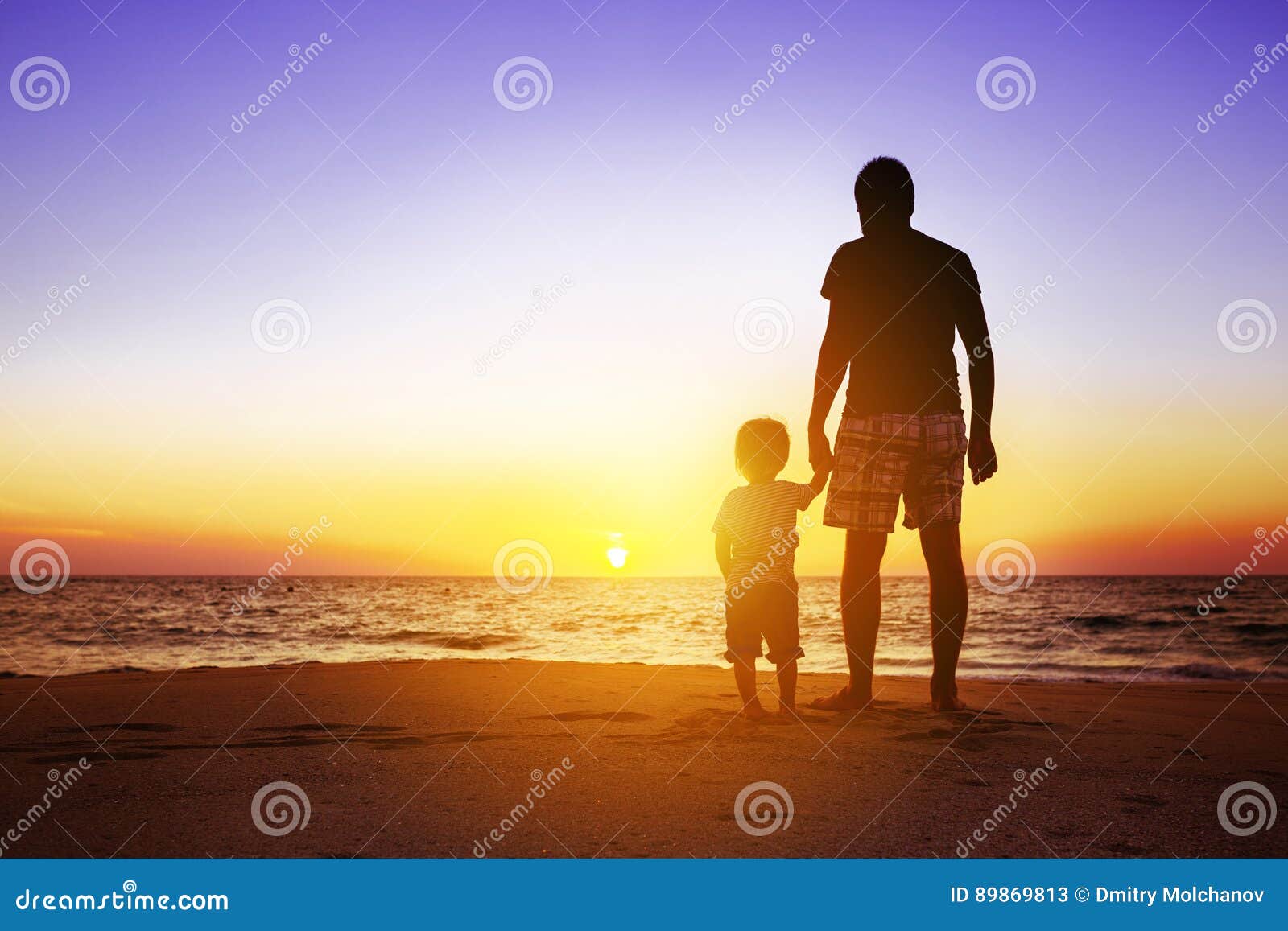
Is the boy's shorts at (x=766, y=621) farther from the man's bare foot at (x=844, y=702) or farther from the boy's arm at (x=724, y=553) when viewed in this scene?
the man's bare foot at (x=844, y=702)

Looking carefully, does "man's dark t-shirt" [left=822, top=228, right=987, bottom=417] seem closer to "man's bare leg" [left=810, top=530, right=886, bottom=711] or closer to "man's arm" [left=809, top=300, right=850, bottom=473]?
"man's arm" [left=809, top=300, right=850, bottom=473]

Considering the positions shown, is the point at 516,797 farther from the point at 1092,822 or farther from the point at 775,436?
the point at 775,436

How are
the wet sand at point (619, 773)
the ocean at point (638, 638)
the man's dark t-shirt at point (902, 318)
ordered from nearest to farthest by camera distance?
the wet sand at point (619, 773), the man's dark t-shirt at point (902, 318), the ocean at point (638, 638)

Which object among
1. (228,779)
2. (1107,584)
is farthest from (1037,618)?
(1107,584)

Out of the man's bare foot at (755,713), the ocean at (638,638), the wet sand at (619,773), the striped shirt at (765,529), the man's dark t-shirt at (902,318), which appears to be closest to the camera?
the wet sand at (619,773)

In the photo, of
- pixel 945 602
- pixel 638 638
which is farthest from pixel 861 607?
pixel 638 638

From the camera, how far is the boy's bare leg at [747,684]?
4.24 metres

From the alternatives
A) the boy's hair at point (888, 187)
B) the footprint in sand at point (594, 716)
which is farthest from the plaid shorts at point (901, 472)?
the footprint in sand at point (594, 716)

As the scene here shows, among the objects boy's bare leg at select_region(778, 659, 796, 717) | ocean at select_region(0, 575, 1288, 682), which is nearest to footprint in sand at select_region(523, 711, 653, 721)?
boy's bare leg at select_region(778, 659, 796, 717)

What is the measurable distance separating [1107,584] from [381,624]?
49.5 metres

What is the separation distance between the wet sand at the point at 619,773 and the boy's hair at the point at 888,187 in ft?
8.64

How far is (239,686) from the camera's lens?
17.6 ft

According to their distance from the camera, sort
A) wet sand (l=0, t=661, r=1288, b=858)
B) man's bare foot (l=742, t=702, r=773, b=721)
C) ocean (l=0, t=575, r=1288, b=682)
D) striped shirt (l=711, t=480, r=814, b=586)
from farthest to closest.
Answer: ocean (l=0, t=575, r=1288, b=682) → striped shirt (l=711, t=480, r=814, b=586) → man's bare foot (l=742, t=702, r=773, b=721) → wet sand (l=0, t=661, r=1288, b=858)

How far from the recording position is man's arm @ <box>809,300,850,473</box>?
4449 millimetres
